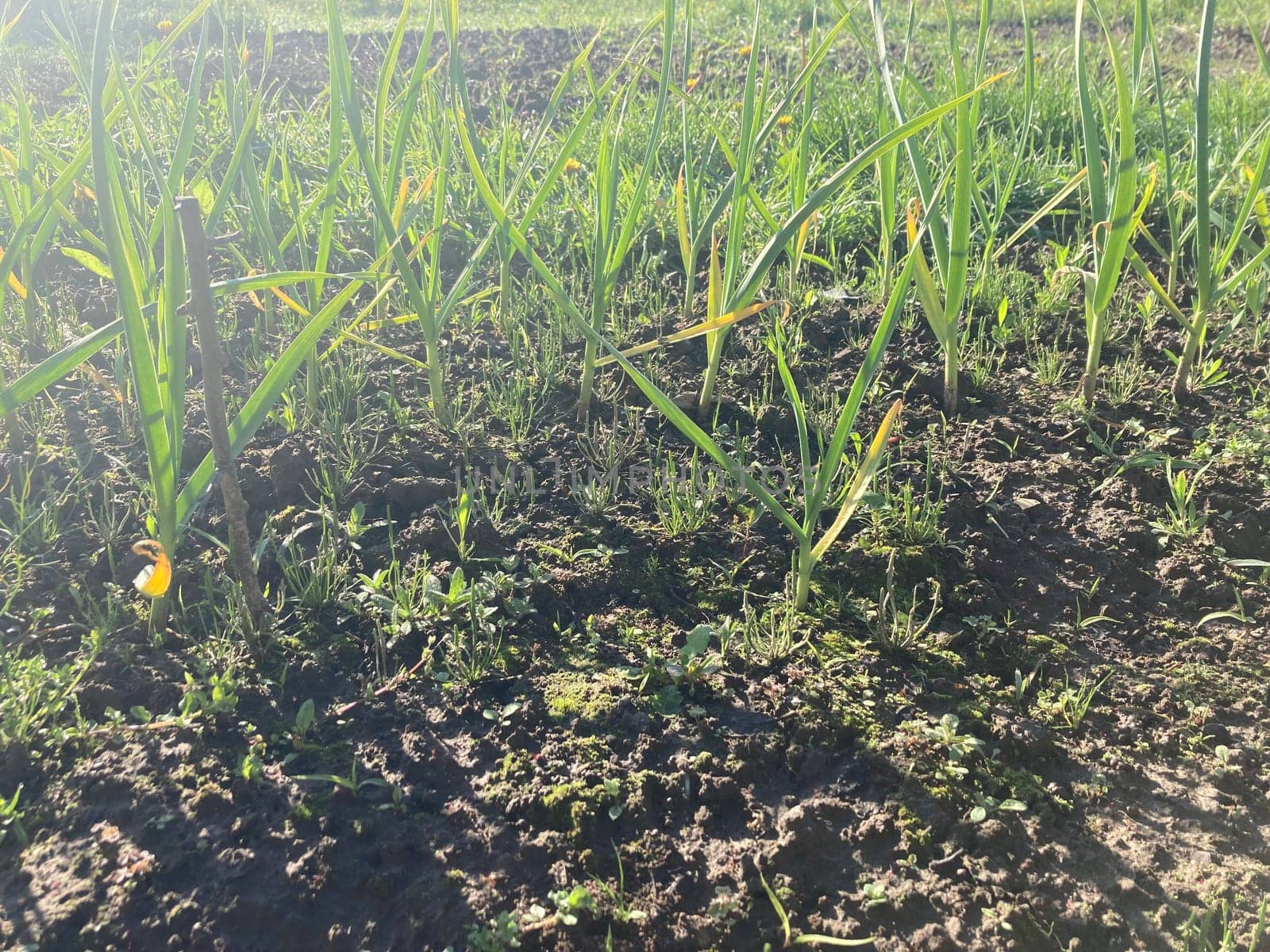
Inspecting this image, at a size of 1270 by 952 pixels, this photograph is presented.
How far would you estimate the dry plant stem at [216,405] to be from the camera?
4.35ft

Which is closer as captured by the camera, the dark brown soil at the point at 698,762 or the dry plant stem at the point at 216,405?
the dark brown soil at the point at 698,762

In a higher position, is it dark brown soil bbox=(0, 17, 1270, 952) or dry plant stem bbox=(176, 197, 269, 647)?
dry plant stem bbox=(176, 197, 269, 647)

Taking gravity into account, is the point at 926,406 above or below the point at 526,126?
below

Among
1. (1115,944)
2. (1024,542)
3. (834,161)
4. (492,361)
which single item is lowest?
(1115,944)

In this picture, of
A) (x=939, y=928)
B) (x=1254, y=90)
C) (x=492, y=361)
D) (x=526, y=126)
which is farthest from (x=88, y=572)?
(x=1254, y=90)

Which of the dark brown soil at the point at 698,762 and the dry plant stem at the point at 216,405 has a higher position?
the dry plant stem at the point at 216,405

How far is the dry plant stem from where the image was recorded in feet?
4.35

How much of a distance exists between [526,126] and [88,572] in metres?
2.49

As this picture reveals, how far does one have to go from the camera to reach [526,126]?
140 inches

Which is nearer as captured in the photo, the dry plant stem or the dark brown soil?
the dark brown soil

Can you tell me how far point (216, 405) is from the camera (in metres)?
1.41

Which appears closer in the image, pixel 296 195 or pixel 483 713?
pixel 483 713

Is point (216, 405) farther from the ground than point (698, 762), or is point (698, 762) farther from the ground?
point (216, 405)

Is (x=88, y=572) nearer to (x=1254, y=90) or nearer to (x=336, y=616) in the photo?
(x=336, y=616)
